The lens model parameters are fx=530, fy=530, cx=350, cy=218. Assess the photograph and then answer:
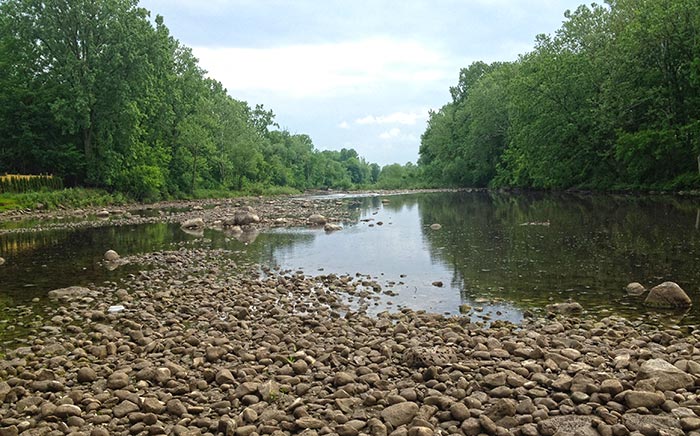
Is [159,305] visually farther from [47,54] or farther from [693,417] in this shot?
[47,54]

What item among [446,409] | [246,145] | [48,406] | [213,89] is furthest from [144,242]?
[213,89]

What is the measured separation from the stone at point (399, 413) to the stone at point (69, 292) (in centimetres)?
967

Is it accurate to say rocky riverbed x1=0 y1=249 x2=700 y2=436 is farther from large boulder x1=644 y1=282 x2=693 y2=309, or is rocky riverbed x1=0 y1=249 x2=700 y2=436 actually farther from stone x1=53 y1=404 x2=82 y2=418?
large boulder x1=644 y1=282 x2=693 y2=309

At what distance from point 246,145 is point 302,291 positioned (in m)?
73.0

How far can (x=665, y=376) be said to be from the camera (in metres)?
6.42

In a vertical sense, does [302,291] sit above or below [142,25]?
below

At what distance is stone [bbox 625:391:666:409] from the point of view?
5.92m

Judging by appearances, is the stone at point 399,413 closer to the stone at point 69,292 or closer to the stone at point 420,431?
the stone at point 420,431

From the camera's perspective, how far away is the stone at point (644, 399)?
19.4 ft

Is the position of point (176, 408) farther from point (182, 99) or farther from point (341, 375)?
point (182, 99)

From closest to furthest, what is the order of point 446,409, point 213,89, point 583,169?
point 446,409 < point 583,169 < point 213,89

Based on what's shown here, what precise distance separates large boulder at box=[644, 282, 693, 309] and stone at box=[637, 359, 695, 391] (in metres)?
4.86

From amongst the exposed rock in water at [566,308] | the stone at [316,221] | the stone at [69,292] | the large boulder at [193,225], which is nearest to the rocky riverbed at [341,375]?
the exposed rock in water at [566,308]

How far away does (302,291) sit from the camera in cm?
1334
